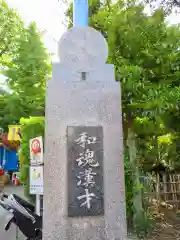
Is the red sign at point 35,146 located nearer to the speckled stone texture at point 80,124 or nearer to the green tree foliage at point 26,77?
the speckled stone texture at point 80,124

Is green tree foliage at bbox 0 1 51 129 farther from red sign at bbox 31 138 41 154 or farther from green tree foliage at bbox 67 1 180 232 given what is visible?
green tree foliage at bbox 67 1 180 232

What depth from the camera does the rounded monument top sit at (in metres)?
3.73

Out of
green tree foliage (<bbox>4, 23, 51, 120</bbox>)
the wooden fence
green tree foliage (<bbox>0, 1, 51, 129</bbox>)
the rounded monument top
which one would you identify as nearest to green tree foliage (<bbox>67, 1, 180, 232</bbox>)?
the rounded monument top

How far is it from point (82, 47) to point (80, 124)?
3.76 ft

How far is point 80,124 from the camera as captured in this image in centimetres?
349

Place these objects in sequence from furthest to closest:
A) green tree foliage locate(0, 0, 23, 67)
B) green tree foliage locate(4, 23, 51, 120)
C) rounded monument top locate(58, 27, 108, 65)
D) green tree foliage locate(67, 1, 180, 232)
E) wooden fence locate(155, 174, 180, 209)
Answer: green tree foliage locate(0, 0, 23, 67), green tree foliage locate(4, 23, 51, 120), wooden fence locate(155, 174, 180, 209), green tree foliage locate(67, 1, 180, 232), rounded monument top locate(58, 27, 108, 65)

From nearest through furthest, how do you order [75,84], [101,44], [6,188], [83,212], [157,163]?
[83,212]
[75,84]
[101,44]
[157,163]
[6,188]

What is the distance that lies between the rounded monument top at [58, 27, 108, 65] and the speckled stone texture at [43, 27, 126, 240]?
0.6 inches

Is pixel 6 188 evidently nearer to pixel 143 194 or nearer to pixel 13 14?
pixel 143 194

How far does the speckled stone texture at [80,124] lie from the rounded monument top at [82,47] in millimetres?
14

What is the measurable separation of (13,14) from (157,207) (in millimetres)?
16081

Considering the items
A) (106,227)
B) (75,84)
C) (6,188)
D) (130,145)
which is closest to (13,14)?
(6,188)

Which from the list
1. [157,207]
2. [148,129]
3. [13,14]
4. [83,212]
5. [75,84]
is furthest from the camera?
[13,14]

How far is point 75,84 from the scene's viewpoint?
11.6 ft
